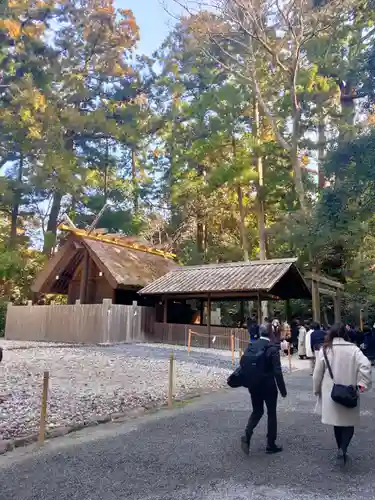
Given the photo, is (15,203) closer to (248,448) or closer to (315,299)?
(315,299)

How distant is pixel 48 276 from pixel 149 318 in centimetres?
543

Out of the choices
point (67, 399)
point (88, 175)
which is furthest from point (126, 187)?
point (67, 399)

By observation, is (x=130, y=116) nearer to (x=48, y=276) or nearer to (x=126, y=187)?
(x=126, y=187)

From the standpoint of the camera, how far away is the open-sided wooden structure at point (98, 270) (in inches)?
781

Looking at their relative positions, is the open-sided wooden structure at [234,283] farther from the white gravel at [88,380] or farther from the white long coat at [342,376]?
the white long coat at [342,376]

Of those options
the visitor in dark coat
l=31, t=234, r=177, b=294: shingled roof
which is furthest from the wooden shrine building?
the visitor in dark coat

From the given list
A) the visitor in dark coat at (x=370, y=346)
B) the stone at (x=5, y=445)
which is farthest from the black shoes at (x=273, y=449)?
the visitor in dark coat at (x=370, y=346)

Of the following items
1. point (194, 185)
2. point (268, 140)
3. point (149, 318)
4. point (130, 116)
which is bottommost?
point (149, 318)

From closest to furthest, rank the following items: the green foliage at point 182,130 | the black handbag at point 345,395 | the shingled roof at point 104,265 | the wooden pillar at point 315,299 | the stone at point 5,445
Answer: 1. the black handbag at point 345,395
2. the stone at point 5,445
3. the wooden pillar at point 315,299
4. the shingled roof at point 104,265
5. the green foliage at point 182,130

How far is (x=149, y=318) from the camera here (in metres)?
20.0

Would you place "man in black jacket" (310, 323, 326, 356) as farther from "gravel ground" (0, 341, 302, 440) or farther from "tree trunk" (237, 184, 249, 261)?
"tree trunk" (237, 184, 249, 261)

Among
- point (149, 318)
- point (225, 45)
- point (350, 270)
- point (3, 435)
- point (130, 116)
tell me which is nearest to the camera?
point (3, 435)

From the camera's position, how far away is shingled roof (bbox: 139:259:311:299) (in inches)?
688

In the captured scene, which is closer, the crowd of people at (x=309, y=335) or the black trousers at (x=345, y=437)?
the black trousers at (x=345, y=437)
